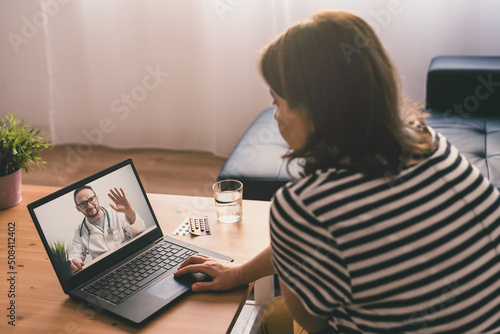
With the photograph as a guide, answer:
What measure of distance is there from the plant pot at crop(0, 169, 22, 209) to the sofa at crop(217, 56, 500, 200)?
71 centimetres

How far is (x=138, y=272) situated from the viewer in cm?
107

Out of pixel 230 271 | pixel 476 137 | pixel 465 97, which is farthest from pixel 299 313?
pixel 465 97

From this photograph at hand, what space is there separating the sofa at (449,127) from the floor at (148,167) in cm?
54

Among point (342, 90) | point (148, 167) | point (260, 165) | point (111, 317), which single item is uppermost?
point (342, 90)

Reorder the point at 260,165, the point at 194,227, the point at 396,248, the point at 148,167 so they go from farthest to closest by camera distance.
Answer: the point at 148,167 → the point at 260,165 → the point at 194,227 → the point at 396,248

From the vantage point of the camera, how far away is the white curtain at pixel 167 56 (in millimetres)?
2568

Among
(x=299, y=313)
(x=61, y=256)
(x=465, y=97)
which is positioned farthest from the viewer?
(x=465, y=97)

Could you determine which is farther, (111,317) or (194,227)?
(194,227)

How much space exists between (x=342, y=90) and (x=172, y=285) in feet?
1.65

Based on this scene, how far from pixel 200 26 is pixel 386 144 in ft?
7.07

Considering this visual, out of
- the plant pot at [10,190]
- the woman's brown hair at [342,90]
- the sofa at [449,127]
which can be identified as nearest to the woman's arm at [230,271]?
the woman's brown hair at [342,90]

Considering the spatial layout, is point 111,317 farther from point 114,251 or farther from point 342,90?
point 342,90

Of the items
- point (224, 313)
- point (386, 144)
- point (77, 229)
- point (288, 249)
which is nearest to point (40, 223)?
point (77, 229)

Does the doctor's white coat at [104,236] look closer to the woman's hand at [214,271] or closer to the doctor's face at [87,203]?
the doctor's face at [87,203]
